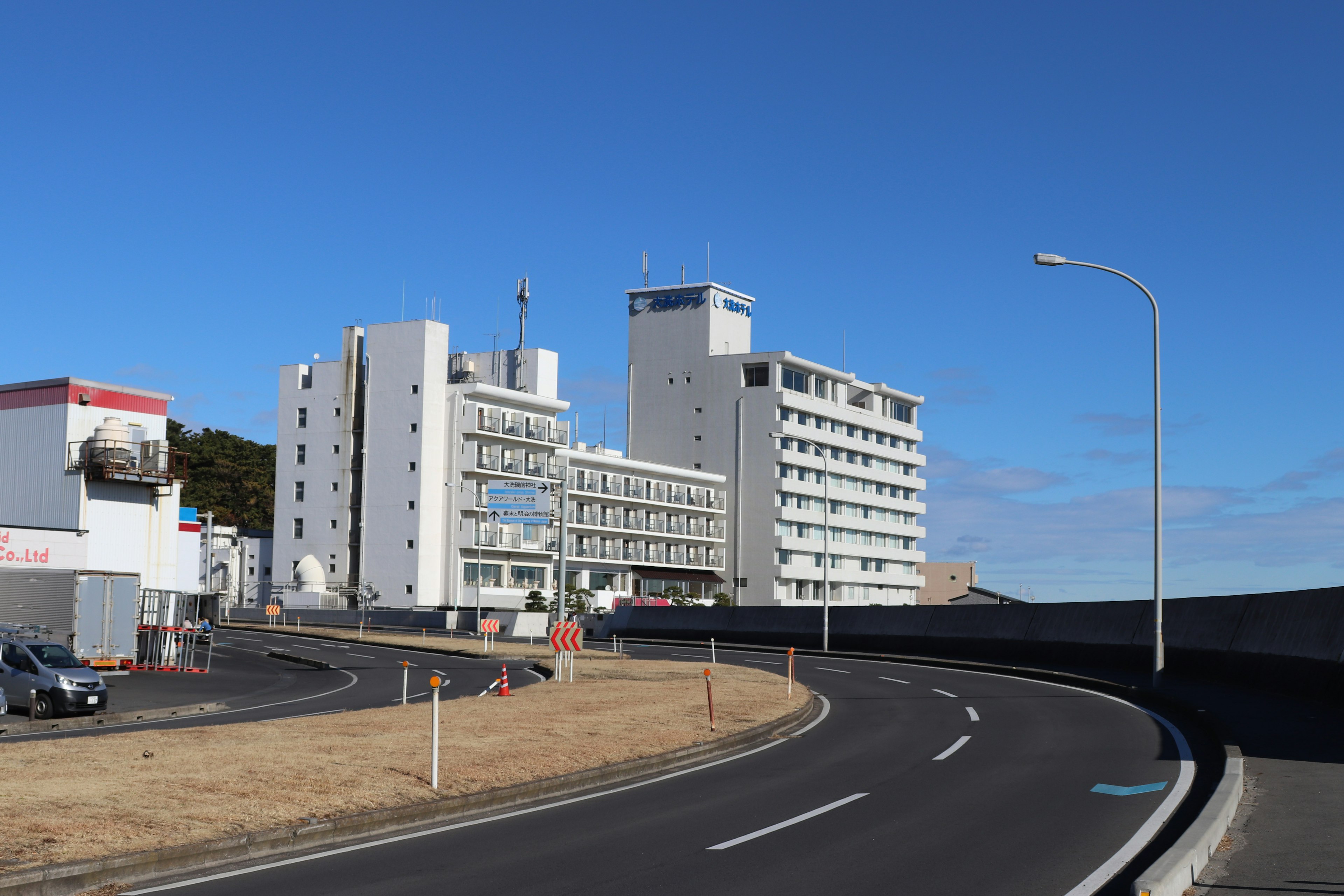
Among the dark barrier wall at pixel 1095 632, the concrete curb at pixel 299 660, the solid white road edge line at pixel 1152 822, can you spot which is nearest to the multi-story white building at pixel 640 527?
the dark barrier wall at pixel 1095 632

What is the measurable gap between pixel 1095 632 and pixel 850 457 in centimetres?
8017

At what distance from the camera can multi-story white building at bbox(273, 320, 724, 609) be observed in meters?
88.4

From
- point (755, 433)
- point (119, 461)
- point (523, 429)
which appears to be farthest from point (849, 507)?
point (119, 461)

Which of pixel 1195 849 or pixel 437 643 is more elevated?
pixel 1195 849

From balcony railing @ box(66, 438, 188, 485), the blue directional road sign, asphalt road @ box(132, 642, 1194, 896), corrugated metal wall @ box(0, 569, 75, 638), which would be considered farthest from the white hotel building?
asphalt road @ box(132, 642, 1194, 896)

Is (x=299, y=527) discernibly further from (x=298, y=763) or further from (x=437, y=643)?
(x=298, y=763)

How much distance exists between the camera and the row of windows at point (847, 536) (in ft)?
342

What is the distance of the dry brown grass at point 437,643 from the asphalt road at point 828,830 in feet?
89.5

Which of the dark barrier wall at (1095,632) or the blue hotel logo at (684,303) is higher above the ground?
the blue hotel logo at (684,303)

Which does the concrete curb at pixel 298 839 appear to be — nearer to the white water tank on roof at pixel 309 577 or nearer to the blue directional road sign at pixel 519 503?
the blue directional road sign at pixel 519 503

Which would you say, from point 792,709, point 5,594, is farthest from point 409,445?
point 792,709

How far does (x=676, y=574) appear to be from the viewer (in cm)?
10225

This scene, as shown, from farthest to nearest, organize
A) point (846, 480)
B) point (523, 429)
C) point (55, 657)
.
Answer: point (846, 480), point (523, 429), point (55, 657)

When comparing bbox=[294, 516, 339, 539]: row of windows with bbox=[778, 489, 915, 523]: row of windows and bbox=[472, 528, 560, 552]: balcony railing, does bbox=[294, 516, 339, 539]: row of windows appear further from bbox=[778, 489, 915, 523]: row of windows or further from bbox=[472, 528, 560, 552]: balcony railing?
bbox=[778, 489, 915, 523]: row of windows
